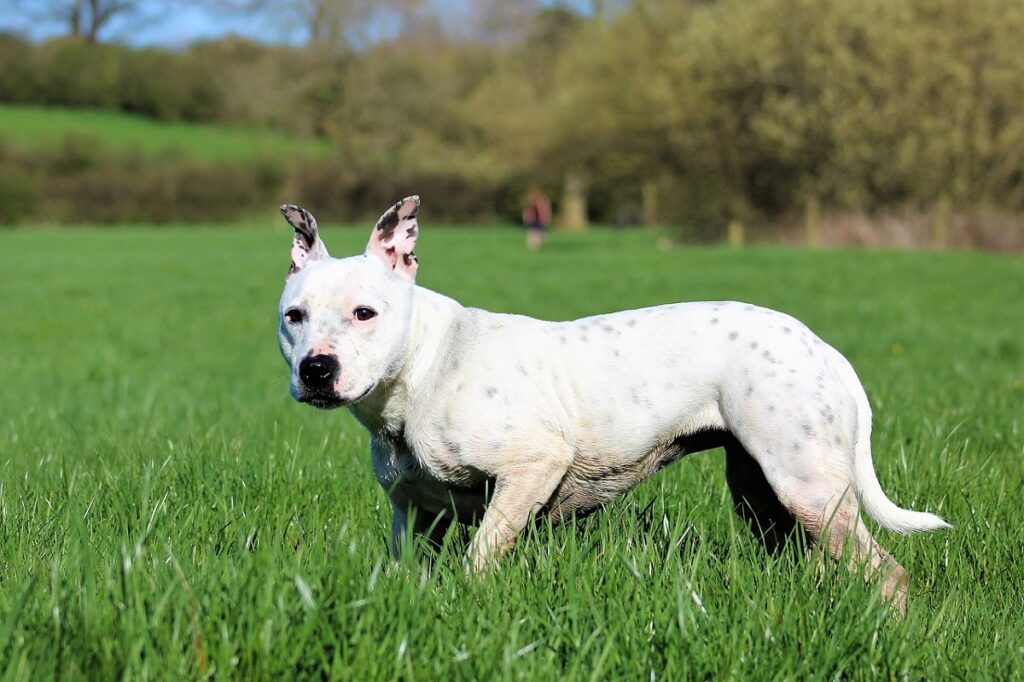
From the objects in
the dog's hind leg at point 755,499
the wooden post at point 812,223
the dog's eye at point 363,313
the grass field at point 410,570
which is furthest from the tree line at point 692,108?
the dog's eye at point 363,313

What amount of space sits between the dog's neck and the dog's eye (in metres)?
0.17

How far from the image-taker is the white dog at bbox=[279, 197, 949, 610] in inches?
136

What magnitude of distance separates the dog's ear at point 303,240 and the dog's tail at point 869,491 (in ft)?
6.10

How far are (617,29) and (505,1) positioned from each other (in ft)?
102

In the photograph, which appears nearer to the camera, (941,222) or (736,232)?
(941,222)

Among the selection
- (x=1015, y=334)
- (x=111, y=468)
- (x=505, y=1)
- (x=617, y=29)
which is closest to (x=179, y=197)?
(x=617, y=29)

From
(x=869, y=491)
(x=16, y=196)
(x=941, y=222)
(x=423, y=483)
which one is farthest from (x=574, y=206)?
(x=423, y=483)

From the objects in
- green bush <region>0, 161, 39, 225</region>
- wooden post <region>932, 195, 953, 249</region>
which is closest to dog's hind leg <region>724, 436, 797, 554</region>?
wooden post <region>932, 195, 953, 249</region>

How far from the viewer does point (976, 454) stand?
554cm

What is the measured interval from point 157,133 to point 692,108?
4624 centimetres

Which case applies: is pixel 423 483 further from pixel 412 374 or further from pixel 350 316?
pixel 350 316

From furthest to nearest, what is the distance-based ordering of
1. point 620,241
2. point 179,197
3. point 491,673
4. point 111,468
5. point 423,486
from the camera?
point 179,197, point 620,241, point 111,468, point 423,486, point 491,673

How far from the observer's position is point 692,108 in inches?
1464

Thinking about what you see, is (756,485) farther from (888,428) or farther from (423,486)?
(888,428)
